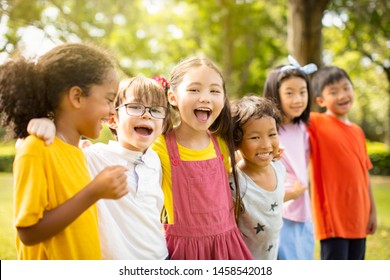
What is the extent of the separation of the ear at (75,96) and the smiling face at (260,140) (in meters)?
0.81

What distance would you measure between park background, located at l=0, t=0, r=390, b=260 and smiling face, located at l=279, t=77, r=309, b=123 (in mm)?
1222

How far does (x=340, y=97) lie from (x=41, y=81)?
1.76 metres

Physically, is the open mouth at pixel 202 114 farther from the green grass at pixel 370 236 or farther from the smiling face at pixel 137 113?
the green grass at pixel 370 236

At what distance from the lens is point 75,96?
1.47m

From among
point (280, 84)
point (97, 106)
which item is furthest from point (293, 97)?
point (97, 106)

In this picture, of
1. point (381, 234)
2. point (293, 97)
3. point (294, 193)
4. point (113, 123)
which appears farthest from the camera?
point (381, 234)

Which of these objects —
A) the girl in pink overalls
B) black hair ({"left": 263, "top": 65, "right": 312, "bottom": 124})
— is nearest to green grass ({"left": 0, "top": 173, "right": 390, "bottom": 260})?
black hair ({"left": 263, "top": 65, "right": 312, "bottom": 124})

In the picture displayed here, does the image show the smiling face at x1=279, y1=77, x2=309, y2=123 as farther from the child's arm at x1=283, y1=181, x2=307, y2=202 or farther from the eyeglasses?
the eyeglasses

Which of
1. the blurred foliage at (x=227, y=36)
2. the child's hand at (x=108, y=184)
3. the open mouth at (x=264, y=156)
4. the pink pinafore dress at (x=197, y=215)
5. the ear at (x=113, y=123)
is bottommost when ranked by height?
the pink pinafore dress at (x=197, y=215)

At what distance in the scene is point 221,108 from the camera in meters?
1.90

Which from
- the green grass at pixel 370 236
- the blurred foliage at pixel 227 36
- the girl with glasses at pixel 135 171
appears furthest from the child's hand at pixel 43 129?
the blurred foliage at pixel 227 36

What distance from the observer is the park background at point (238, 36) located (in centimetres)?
440

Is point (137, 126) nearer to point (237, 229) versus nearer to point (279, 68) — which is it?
point (237, 229)

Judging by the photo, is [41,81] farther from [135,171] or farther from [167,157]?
[167,157]
